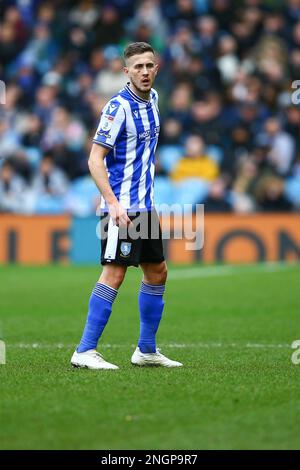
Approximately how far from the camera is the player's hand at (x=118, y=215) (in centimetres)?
688

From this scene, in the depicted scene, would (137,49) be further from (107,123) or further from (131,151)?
(131,151)

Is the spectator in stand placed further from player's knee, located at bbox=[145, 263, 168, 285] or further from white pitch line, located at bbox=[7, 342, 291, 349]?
player's knee, located at bbox=[145, 263, 168, 285]

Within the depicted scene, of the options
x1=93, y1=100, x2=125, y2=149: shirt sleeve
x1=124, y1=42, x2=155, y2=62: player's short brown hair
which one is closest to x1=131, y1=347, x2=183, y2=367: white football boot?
x1=93, y1=100, x2=125, y2=149: shirt sleeve

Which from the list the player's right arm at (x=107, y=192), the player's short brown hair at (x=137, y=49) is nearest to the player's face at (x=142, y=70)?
the player's short brown hair at (x=137, y=49)

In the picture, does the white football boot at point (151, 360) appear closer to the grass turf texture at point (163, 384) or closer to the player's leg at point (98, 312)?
the grass turf texture at point (163, 384)

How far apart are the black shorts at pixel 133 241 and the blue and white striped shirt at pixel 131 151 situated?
10 cm

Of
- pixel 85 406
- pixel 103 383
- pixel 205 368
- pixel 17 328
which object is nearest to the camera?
pixel 85 406

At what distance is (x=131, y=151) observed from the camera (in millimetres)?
7168

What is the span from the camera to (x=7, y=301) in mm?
12227

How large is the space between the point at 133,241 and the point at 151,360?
0.84 m
